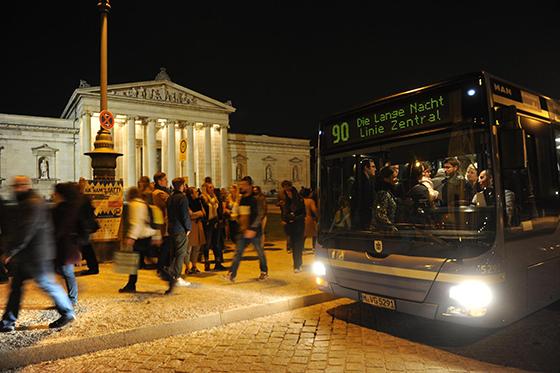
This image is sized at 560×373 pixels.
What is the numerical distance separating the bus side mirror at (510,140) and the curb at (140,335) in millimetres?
3441

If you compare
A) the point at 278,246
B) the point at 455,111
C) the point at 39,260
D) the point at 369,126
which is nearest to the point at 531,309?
the point at 455,111

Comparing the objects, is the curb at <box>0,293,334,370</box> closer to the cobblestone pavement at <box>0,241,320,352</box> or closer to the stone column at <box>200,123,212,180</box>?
the cobblestone pavement at <box>0,241,320,352</box>

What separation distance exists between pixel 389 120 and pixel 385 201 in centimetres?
90

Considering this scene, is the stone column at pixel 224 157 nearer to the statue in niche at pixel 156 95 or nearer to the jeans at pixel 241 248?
the statue in niche at pixel 156 95

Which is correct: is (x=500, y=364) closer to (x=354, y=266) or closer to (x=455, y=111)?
(x=354, y=266)

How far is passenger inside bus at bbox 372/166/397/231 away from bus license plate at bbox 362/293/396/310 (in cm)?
74

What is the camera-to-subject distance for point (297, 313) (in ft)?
19.7

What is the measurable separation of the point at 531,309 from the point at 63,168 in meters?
48.2

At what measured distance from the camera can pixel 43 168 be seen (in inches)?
1746

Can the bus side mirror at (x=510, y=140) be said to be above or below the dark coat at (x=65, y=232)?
above

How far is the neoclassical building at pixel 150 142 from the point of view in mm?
43375

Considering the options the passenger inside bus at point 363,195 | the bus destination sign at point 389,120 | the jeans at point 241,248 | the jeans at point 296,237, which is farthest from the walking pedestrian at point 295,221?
the passenger inside bus at point 363,195

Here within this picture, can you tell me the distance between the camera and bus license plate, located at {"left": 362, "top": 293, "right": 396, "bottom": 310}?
14.8 feet

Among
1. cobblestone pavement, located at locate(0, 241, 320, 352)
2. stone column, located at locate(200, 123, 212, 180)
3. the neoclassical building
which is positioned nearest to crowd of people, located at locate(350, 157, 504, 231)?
cobblestone pavement, located at locate(0, 241, 320, 352)
